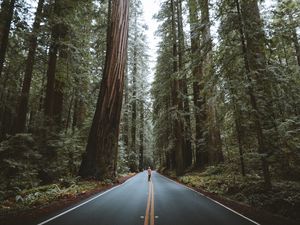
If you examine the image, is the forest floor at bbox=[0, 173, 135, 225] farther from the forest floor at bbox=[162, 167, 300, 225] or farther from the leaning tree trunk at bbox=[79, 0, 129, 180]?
the forest floor at bbox=[162, 167, 300, 225]

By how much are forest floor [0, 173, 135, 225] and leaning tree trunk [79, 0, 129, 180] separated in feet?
8.51

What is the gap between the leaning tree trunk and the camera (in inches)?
589

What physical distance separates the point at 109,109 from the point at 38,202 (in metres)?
7.81

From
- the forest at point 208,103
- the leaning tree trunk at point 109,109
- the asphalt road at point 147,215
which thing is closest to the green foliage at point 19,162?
the forest at point 208,103

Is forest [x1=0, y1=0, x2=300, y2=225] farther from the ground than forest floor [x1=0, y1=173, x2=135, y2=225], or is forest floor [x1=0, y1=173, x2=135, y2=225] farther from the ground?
forest [x1=0, y1=0, x2=300, y2=225]

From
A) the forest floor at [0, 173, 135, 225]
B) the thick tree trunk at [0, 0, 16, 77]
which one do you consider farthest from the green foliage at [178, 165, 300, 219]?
the thick tree trunk at [0, 0, 16, 77]

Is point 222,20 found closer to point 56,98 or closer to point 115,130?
point 115,130

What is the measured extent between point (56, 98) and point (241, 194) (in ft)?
40.2

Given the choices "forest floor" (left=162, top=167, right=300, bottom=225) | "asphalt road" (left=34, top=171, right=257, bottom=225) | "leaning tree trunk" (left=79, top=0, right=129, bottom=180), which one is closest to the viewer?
"asphalt road" (left=34, top=171, right=257, bottom=225)

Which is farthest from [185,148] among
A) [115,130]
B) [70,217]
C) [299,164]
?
[70,217]

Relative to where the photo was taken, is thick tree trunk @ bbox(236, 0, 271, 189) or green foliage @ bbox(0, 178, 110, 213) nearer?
green foliage @ bbox(0, 178, 110, 213)

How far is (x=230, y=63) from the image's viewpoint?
10500 mm

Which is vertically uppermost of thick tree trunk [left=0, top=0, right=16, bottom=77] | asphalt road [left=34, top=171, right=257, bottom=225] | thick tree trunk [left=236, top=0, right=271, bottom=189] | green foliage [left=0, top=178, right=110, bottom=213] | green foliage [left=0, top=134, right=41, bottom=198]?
thick tree trunk [left=0, top=0, right=16, bottom=77]

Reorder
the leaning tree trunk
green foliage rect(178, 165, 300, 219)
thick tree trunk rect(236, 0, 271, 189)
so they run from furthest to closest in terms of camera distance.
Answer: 1. the leaning tree trunk
2. thick tree trunk rect(236, 0, 271, 189)
3. green foliage rect(178, 165, 300, 219)
